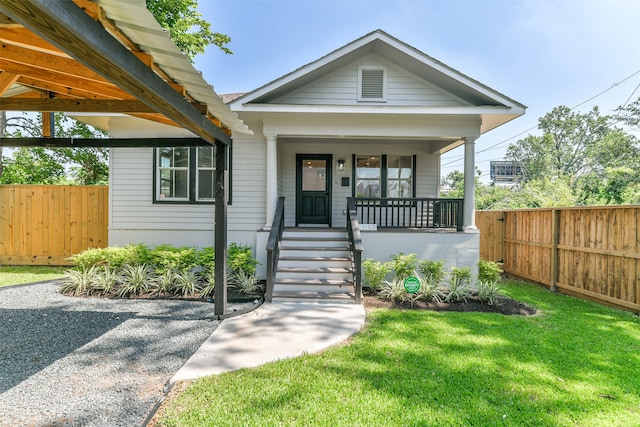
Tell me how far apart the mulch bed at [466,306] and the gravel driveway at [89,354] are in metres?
2.72

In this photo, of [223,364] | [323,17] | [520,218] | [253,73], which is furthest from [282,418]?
[253,73]

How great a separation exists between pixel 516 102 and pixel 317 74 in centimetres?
A: 418

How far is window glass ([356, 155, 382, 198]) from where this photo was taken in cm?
902

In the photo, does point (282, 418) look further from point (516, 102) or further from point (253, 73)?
point (253, 73)

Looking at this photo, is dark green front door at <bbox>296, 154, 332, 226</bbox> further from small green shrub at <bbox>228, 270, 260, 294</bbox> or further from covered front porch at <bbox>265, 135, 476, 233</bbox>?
small green shrub at <bbox>228, 270, 260, 294</bbox>

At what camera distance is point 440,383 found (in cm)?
288

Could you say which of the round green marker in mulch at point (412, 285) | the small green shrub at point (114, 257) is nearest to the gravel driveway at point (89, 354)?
the small green shrub at point (114, 257)

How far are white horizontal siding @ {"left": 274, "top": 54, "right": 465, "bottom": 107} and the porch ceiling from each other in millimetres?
3445

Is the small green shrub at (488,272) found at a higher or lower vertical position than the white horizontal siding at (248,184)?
lower

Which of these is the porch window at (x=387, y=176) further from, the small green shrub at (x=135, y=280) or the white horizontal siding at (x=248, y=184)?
the small green shrub at (x=135, y=280)

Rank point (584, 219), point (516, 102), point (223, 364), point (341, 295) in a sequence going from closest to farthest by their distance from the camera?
point (223, 364)
point (341, 295)
point (584, 219)
point (516, 102)

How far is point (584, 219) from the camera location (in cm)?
609

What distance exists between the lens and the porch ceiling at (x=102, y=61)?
178 centimetres

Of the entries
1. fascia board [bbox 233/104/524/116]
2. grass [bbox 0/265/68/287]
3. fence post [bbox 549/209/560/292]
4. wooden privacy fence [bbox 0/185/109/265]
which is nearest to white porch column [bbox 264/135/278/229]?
fascia board [bbox 233/104/524/116]
